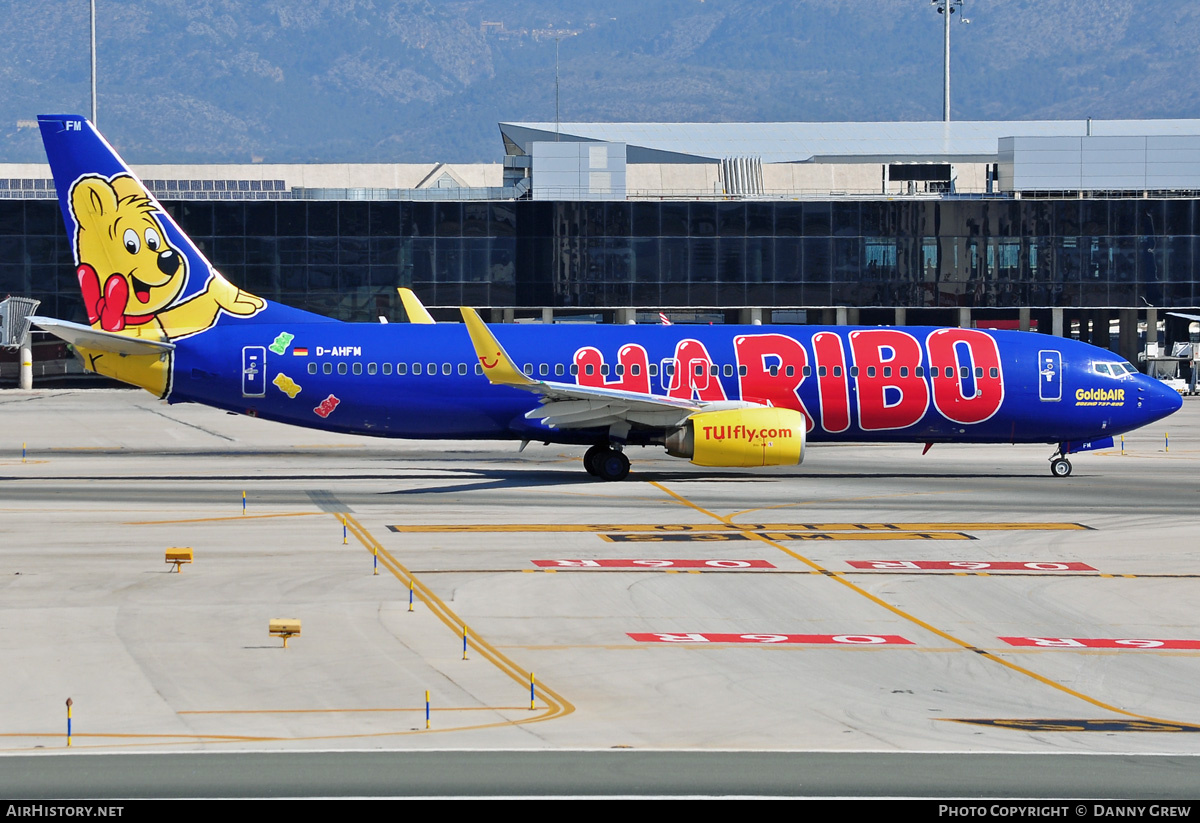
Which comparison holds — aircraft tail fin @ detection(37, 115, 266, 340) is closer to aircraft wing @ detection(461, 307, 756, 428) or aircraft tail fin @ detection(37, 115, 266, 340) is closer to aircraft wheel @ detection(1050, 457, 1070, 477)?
aircraft wing @ detection(461, 307, 756, 428)

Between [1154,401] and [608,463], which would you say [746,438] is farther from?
[1154,401]

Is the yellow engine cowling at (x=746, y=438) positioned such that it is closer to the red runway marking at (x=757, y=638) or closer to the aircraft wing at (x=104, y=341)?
the aircraft wing at (x=104, y=341)

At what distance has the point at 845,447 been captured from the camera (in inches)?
2223

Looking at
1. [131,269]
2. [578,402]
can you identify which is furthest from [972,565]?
[131,269]

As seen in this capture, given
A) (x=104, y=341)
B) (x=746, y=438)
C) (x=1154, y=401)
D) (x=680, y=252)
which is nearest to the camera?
(x=746, y=438)

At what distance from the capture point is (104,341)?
3991 centimetres

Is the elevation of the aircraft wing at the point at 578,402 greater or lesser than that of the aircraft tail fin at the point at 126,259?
lesser

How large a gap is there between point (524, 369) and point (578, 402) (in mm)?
2555

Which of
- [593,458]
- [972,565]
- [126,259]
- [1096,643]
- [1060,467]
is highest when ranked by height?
[126,259]

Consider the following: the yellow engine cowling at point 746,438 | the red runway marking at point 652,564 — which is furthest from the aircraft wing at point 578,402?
the red runway marking at point 652,564

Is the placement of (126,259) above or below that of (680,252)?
below

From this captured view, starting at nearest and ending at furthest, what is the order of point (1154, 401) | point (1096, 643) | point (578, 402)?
point (1096, 643), point (578, 402), point (1154, 401)

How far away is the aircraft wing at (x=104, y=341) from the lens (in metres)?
38.9

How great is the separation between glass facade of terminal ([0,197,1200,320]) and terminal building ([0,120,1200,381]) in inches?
3.5
